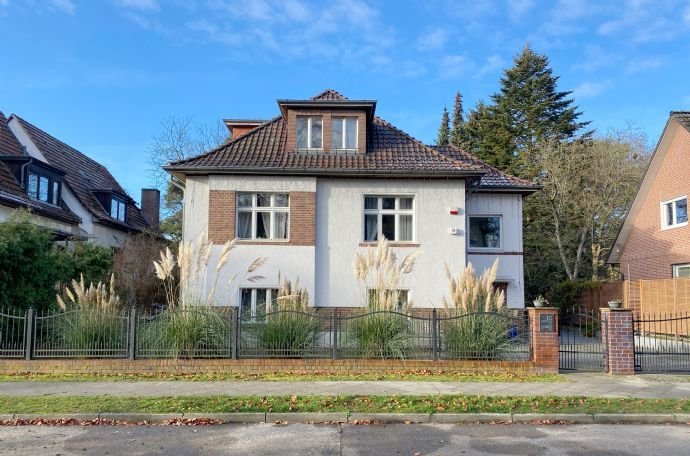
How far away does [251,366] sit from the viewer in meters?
11.1

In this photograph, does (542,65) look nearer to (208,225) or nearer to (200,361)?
(208,225)

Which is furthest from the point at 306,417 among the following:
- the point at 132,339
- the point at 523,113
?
the point at 523,113

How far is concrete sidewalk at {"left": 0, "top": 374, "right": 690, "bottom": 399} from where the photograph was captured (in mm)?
9141

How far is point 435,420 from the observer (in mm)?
7730

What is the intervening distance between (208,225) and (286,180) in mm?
2762

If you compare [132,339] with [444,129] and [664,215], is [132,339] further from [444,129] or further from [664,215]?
[444,129]

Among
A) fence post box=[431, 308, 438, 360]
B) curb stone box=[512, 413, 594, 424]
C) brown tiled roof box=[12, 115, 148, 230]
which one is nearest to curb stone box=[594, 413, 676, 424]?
curb stone box=[512, 413, 594, 424]

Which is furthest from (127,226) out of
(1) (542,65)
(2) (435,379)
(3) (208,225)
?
(1) (542,65)

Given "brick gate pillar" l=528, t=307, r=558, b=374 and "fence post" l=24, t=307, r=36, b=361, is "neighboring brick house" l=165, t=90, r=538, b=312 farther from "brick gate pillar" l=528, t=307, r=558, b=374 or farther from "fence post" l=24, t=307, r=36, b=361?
"fence post" l=24, t=307, r=36, b=361

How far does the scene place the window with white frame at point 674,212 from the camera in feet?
69.2

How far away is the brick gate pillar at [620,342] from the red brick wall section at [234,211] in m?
8.72

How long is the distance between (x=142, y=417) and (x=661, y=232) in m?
21.5

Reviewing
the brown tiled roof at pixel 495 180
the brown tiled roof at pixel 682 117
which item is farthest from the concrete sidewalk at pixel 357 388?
the brown tiled roof at pixel 682 117

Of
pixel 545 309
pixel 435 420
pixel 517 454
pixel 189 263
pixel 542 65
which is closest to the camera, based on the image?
pixel 517 454
